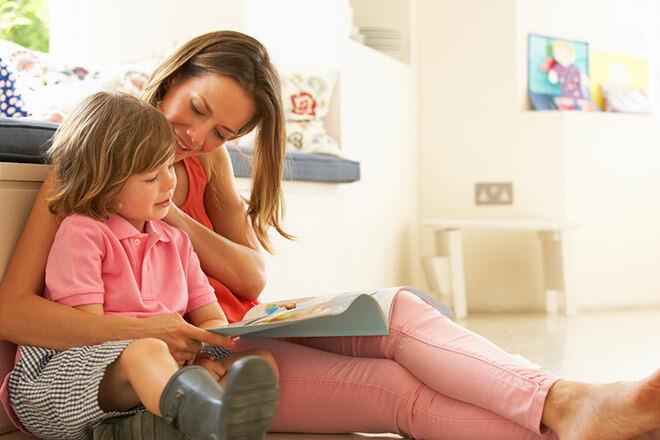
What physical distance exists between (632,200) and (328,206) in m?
2.00

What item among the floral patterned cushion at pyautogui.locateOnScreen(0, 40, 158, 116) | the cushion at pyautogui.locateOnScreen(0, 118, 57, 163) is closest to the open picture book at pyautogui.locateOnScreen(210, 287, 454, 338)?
the cushion at pyautogui.locateOnScreen(0, 118, 57, 163)

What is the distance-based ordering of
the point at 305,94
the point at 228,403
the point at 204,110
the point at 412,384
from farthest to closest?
the point at 305,94
the point at 204,110
the point at 412,384
the point at 228,403

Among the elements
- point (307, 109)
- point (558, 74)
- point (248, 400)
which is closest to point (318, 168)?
point (307, 109)

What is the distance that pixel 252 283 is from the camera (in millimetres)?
1595

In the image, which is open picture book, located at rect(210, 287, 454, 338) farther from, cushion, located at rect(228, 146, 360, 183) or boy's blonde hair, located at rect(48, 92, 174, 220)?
cushion, located at rect(228, 146, 360, 183)

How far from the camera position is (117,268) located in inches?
48.7

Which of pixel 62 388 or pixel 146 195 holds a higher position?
pixel 146 195

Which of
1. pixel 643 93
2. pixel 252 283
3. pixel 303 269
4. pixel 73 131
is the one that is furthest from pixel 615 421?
pixel 643 93

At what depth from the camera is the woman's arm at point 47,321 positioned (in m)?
1.18

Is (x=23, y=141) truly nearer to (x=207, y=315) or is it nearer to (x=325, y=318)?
(x=207, y=315)

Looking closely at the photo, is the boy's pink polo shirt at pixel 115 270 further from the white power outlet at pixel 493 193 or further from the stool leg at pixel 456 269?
the white power outlet at pixel 493 193

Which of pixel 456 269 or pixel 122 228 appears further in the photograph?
pixel 456 269

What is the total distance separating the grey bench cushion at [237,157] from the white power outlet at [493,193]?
4.54ft

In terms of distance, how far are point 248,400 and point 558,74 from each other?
3573 millimetres
